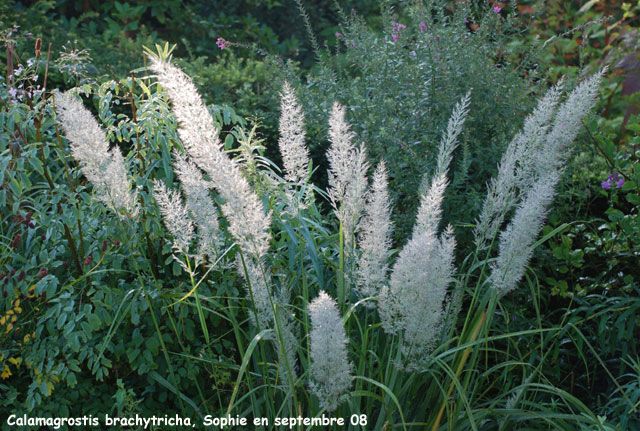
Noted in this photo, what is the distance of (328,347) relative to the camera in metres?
2.00

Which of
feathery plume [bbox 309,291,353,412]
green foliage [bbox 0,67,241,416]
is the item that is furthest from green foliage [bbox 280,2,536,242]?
feathery plume [bbox 309,291,353,412]

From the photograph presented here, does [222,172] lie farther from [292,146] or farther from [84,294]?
→ [84,294]

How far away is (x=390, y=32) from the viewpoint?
4480 mm

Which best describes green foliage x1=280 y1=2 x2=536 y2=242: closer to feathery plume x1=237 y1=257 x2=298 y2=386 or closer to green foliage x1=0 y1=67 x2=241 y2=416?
green foliage x1=0 y1=67 x2=241 y2=416

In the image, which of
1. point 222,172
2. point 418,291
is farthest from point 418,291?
point 222,172

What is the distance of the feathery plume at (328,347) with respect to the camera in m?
1.98

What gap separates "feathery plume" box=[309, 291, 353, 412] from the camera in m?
1.98

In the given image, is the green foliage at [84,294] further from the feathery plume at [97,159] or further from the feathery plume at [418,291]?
the feathery plume at [418,291]

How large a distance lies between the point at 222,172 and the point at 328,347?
63cm

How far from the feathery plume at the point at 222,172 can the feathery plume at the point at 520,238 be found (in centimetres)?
87

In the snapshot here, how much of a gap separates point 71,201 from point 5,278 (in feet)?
1.44

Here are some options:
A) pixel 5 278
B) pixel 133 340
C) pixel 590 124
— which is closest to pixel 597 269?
pixel 590 124

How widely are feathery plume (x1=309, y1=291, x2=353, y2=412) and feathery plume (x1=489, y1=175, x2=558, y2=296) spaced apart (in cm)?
70

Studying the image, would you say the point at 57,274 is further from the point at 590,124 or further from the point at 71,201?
the point at 590,124
